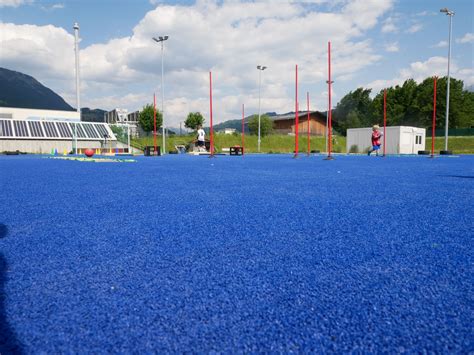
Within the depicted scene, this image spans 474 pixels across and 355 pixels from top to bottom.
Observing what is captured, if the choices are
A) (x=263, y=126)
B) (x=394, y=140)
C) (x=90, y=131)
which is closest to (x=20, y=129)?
(x=90, y=131)

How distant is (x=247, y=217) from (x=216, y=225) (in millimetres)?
500

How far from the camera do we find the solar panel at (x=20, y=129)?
28763 millimetres

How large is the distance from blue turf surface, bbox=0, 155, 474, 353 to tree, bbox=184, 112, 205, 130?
5452 cm

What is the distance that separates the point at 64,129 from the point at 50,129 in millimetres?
1170

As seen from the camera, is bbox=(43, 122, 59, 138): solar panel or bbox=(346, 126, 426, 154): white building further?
bbox=(43, 122, 59, 138): solar panel

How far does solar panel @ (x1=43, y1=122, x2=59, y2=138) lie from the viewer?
29992 millimetres

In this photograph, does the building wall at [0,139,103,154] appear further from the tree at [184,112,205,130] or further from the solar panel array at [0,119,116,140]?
the tree at [184,112,205,130]

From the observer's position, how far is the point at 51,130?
30406 mm

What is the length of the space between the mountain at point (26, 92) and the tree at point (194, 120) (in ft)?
352

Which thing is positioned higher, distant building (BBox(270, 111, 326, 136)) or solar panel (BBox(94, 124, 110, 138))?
distant building (BBox(270, 111, 326, 136))

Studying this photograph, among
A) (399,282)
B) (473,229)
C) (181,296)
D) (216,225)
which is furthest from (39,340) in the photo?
(473,229)

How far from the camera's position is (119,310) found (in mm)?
1568

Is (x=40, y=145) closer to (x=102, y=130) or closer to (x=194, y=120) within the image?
(x=102, y=130)

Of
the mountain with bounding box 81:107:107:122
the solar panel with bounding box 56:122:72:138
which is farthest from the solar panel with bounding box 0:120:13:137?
the mountain with bounding box 81:107:107:122
